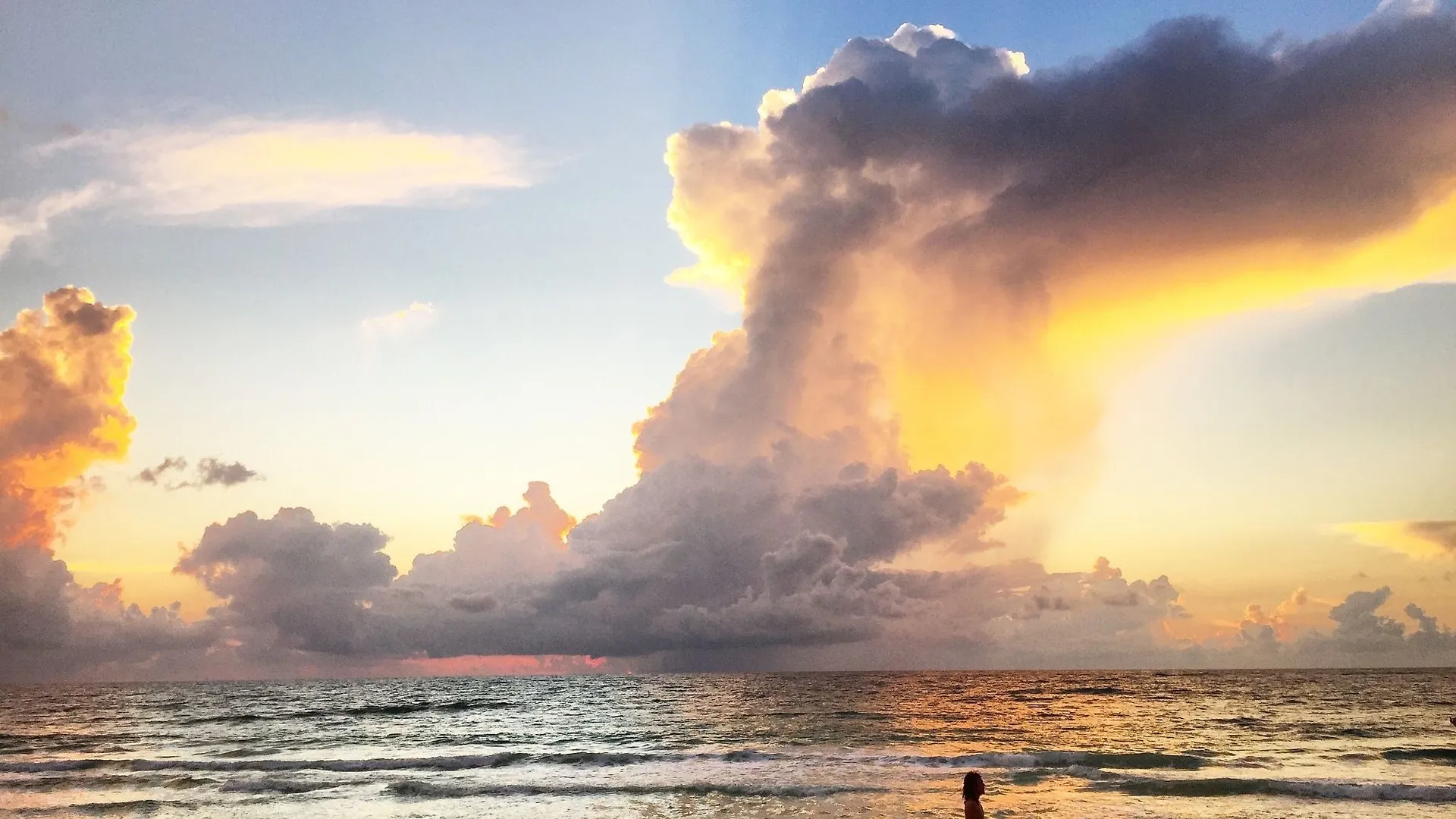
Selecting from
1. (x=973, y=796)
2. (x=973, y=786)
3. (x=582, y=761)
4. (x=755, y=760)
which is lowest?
(x=582, y=761)

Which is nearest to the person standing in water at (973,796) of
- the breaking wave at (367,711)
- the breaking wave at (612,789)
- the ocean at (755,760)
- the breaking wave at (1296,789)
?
the ocean at (755,760)

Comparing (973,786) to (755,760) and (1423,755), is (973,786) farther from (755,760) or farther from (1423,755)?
(1423,755)

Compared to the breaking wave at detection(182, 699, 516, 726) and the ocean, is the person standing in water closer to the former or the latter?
the ocean

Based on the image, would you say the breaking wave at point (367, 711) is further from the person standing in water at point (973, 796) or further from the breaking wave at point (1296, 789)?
the person standing in water at point (973, 796)

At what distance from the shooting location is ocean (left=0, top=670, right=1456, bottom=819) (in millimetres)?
30875

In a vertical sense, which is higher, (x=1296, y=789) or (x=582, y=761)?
(x=1296, y=789)

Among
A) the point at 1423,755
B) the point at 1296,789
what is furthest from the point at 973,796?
the point at 1423,755

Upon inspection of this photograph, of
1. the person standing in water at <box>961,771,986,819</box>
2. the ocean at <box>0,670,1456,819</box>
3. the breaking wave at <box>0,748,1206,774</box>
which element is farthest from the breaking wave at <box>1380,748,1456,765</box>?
the person standing in water at <box>961,771,986,819</box>

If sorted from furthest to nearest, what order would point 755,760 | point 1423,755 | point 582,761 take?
1. point 582,761
2. point 1423,755
3. point 755,760

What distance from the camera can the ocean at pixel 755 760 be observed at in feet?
101

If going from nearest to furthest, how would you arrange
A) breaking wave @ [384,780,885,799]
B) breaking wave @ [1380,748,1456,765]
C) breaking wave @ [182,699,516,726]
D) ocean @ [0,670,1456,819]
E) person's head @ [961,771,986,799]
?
person's head @ [961,771,986,799], ocean @ [0,670,1456,819], breaking wave @ [384,780,885,799], breaking wave @ [1380,748,1456,765], breaking wave @ [182,699,516,726]

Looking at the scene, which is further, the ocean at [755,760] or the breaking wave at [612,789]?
the breaking wave at [612,789]

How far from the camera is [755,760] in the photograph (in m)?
41.3

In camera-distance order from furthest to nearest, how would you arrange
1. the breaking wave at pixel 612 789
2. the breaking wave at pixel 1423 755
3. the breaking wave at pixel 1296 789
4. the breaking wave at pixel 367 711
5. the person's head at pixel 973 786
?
the breaking wave at pixel 367 711 < the breaking wave at pixel 1423 755 < the breaking wave at pixel 612 789 < the breaking wave at pixel 1296 789 < the person's head at pixel 973 786
